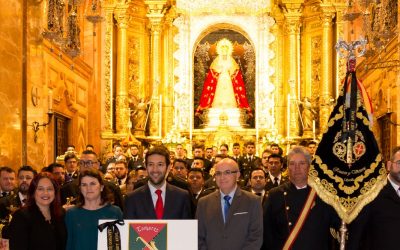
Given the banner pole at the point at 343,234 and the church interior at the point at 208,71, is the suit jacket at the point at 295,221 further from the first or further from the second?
the church interior at the point at 208,71

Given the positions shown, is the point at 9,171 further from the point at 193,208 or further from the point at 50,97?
the point at 50,97

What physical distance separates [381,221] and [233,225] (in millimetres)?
1408

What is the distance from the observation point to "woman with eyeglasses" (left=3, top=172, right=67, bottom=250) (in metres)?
6.08

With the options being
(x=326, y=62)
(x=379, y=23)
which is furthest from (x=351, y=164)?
(x=326, y=62)

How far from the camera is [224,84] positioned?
77.2ft

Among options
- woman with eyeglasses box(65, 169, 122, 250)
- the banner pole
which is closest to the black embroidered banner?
woman with eyeglasses box(65, 169, 122, 250)

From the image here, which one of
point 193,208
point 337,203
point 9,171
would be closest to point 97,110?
point 9,171

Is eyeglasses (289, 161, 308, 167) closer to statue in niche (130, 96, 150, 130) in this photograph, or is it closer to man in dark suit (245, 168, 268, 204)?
man in dark suit (245, 168, 268, 204)

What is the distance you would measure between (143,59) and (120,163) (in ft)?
42.1

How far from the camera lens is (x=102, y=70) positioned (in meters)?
22.4

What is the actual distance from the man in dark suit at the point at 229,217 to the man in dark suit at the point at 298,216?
274 mm

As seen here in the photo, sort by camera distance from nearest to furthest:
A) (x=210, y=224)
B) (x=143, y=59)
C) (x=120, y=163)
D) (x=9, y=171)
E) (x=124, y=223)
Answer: (x=124, y=223) → (x=210, y=224) → (x=9, y=171) → (x=120, y=163) → (x=143, y=59)

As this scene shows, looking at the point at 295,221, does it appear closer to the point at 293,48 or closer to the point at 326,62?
the point at 326,62

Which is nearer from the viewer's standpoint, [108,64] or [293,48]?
[108,64]
